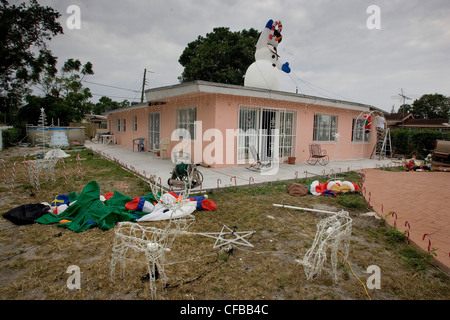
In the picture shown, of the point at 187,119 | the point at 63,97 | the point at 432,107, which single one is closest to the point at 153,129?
the point at 187,119

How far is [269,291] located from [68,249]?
8.73 feet

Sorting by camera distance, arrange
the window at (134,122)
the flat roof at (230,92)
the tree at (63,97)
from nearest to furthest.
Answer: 1. the flat roof at (230,92)
2. the window at (134,122)
3. the tree at (63,97)

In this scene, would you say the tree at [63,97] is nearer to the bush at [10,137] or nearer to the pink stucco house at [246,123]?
the bush at [10,137]

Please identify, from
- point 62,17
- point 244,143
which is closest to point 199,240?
point 244,143

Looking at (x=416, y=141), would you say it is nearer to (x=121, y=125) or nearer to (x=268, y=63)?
(x=268, y=63)

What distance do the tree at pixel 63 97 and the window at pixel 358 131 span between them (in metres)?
22.2

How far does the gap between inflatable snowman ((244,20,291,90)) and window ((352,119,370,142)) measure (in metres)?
5.55

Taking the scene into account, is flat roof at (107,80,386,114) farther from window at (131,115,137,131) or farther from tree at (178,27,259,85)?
tree at (178,27,259,85)

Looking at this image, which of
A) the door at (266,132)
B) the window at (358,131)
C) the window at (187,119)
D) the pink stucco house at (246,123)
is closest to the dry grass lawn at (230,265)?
the pink stucco house at (246,123)

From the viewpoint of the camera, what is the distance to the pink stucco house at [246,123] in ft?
29.2

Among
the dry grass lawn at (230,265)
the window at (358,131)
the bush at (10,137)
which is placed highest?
the window at (358,131)

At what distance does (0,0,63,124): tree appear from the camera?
14039 mm

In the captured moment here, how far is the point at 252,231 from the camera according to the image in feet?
12.8

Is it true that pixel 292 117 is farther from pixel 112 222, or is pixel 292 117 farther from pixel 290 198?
pixel 112 222
